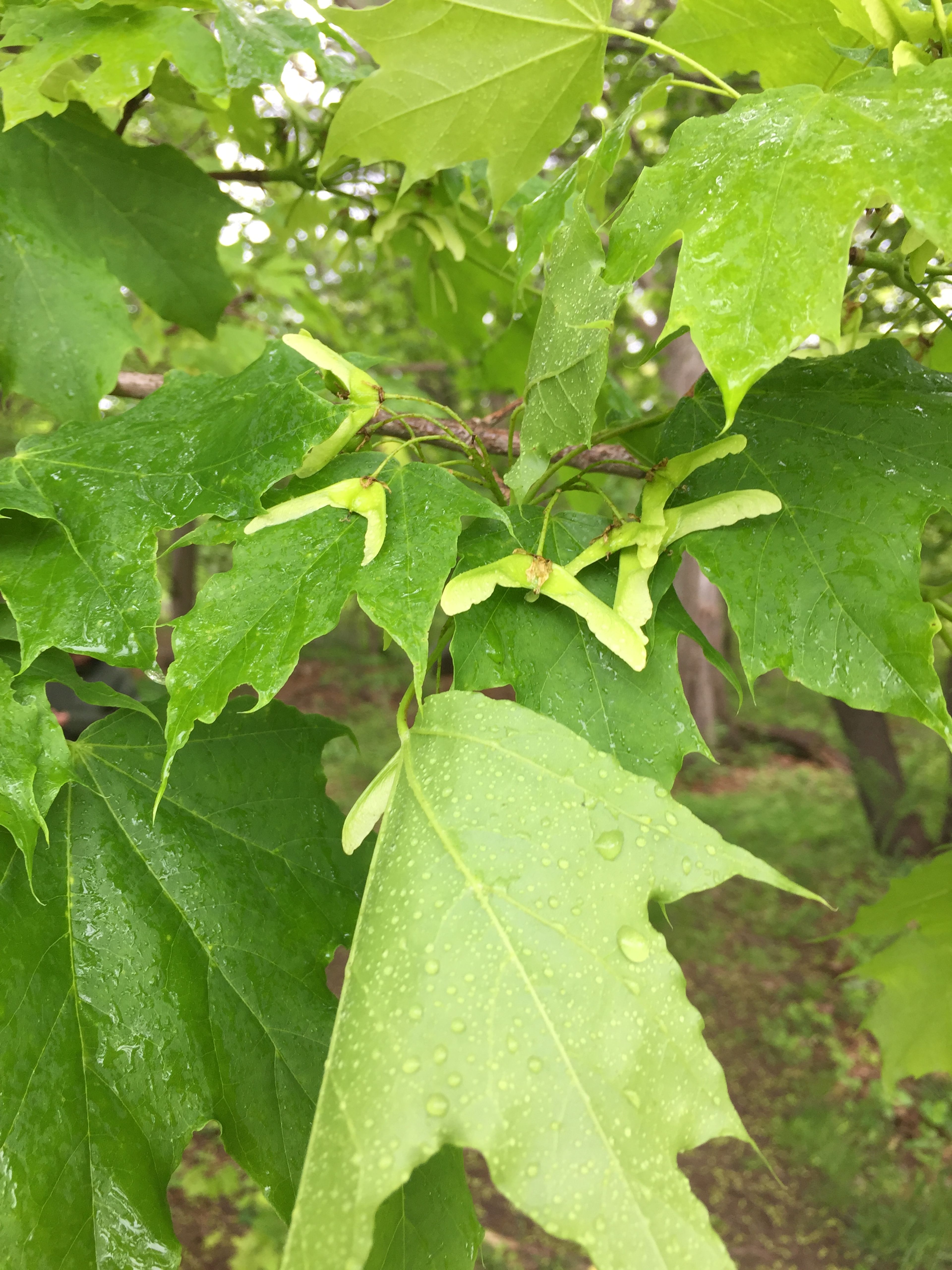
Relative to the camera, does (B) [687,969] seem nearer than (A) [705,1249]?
No

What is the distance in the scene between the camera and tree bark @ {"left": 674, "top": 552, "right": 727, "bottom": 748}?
17.6 ft

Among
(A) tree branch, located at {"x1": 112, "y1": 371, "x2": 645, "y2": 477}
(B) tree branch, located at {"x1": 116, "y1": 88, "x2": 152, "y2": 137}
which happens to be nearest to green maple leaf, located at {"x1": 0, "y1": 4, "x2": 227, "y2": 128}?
(B) tree branch, located at {"x1": 116, "y1": 88, "x2": 152, "y2": 137}

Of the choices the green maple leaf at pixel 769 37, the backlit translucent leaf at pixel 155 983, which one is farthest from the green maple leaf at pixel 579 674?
the green maple leaf at pixel 769 37

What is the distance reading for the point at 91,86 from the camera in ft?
2.73

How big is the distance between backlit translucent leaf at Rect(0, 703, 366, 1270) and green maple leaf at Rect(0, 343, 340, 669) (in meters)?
0.22

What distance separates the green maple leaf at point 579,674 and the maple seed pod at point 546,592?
2cm

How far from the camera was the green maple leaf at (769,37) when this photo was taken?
0.79 metres

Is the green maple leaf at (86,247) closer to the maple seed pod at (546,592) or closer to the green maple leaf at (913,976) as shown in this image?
the maple seed pod at (546,592)

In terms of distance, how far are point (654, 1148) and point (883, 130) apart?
66 cm

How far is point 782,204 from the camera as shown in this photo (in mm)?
543

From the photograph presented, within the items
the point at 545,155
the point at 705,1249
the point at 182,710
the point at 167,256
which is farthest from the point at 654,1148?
the point at 167,256

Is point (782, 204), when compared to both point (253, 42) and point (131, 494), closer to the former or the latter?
point (131, 494)

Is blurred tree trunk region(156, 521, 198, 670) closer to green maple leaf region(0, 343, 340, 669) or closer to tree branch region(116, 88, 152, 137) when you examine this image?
tree branch region(116, 88, 152, 137)

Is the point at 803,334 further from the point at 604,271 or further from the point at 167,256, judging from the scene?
the point at 167,256
